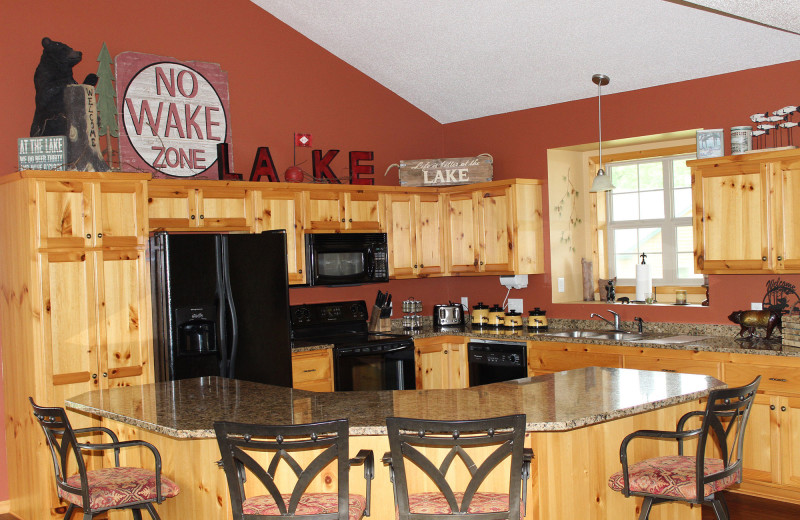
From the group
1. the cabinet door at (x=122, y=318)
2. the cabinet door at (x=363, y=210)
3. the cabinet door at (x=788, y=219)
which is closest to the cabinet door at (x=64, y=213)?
the cabinet door at (x=122, y=318)

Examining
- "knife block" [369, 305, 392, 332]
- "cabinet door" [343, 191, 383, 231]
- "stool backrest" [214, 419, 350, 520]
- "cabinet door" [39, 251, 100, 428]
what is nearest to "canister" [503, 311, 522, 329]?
"knife block" [369, 305, 392, 332]

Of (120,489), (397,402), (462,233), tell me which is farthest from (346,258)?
(120,489)

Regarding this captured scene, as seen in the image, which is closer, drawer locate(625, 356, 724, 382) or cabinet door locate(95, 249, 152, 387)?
cabinet door locate(95, 249, 152, 387)

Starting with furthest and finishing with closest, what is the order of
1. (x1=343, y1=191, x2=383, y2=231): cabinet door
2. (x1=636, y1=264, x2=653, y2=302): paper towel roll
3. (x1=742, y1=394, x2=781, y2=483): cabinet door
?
(x1=343, y1=191, x2=383, y2=231): cabinet door < (x1=636, y1=264, x2=653, y2=302): paper towel roll < (x1=742, y1=394, x2=781, y2=483): cabinet door

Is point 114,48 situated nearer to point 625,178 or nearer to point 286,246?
point 286,246

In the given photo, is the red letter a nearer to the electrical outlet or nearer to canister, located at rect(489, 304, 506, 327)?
canister, located at rect(489, 304, 506, 327)

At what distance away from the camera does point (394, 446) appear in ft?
8.19

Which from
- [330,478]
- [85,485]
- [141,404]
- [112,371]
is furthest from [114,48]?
[330,478]

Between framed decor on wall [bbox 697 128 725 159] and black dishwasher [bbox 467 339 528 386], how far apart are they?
1.83 meters

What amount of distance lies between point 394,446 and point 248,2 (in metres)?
4.56

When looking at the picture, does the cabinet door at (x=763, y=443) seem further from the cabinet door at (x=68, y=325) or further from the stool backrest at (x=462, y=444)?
the cabinet door at (x=68, y=325)

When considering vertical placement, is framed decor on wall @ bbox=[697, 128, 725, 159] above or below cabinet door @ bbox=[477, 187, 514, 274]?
above

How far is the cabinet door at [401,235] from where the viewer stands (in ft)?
21.1

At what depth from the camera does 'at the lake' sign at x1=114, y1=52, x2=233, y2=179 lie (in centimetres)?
549
